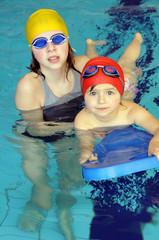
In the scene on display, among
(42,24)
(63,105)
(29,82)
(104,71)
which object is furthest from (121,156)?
(42,24)

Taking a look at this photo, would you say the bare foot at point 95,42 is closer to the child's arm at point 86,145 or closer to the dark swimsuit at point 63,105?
the dark swimsuit at point 63,105

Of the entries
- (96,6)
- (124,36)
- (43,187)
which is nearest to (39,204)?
(43,187)

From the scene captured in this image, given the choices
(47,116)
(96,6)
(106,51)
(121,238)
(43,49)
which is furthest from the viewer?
(96,6)

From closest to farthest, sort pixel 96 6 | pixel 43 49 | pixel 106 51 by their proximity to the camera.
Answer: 1. pixel 43 49
2. pixel 106 51
3. pixel 96 6

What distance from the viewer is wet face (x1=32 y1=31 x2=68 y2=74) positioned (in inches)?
126

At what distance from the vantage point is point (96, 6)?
6.54 m

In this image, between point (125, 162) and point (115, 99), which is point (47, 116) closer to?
point (115, 99)

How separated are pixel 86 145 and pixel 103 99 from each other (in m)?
0.49

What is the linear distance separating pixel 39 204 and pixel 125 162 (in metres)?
0.92

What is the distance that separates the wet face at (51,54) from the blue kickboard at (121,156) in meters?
0.89

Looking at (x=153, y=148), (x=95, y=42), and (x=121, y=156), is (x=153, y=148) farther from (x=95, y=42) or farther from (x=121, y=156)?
(x=95, y=42)

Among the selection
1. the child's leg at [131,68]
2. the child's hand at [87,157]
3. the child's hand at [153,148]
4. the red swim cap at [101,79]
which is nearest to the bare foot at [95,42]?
the child's leg at [131,68]

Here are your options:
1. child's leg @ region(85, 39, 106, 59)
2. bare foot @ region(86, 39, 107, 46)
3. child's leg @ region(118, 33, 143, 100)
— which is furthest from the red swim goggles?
bare foot @ region(86, 39, 107, 46)

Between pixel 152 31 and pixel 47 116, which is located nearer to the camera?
pixel 47 116
